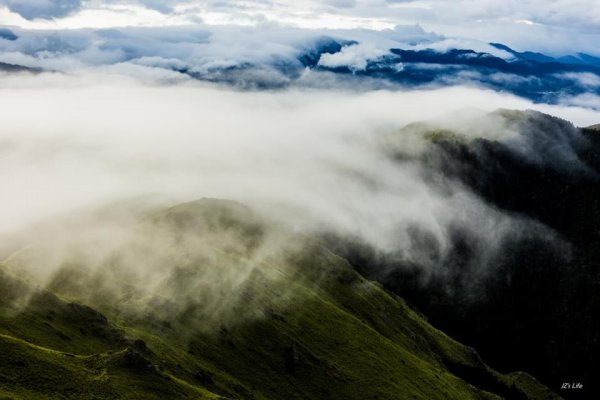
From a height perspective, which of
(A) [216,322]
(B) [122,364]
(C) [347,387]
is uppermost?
(B) [122,364]

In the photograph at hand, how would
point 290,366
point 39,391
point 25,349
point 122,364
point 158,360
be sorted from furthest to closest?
point 290,366
point 158,360
point 122,364
point 25,349
point 39,391

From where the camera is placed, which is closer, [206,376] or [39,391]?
[39,391]

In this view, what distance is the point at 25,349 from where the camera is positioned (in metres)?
115

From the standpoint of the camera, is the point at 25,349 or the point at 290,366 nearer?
the point at 25,349

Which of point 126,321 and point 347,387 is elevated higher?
point 126,321

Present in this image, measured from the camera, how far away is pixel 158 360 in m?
148

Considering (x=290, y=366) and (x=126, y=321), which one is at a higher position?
(x=126, y=321)

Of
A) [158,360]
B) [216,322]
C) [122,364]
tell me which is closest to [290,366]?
[216,322]

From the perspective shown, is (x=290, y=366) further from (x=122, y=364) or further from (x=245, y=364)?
(x=122, y=364)

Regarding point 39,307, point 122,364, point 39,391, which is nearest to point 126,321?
point 39,307

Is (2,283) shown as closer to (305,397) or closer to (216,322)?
(216,322)

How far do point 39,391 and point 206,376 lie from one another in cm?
5679

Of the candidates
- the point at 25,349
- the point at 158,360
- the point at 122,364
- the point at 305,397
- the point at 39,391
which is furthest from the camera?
the point at 305,397

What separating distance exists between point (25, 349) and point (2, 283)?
4453 centimetres
